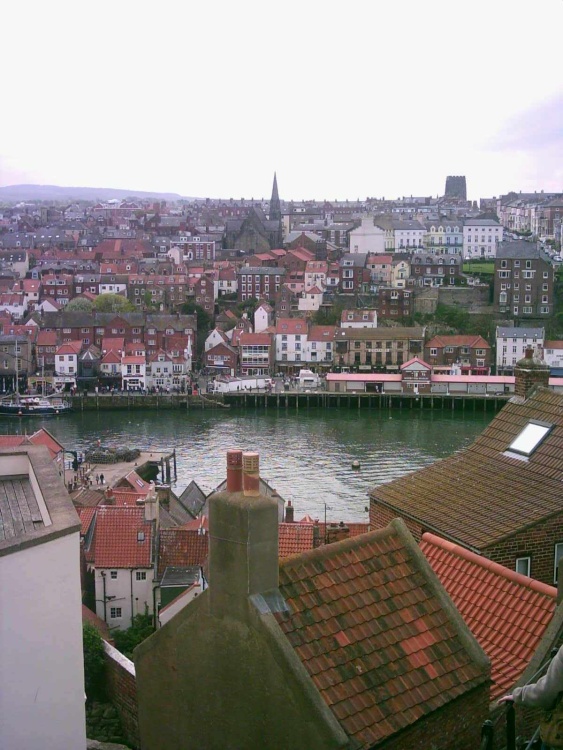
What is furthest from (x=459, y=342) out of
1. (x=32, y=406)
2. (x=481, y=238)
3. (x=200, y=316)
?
(x=481, y=238)

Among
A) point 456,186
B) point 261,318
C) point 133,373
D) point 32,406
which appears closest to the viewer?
point 32,406

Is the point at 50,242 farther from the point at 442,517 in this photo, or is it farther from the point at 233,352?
the point at 442,517

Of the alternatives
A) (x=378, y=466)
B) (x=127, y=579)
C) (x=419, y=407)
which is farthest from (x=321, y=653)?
(x=419, y=407)

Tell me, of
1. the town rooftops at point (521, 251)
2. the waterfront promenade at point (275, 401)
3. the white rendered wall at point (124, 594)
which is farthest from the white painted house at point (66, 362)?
the white rendered wall at point (124, 594)

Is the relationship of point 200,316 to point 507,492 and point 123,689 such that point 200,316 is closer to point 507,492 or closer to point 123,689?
point 123,689

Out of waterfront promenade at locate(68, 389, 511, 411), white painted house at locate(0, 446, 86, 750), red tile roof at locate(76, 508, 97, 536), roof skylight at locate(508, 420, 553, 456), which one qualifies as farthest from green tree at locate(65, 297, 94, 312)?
white painted house at locate(0, 446, 86, 750)

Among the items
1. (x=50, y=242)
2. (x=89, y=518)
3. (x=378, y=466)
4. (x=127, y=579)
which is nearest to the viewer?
(x=127, y=579)
